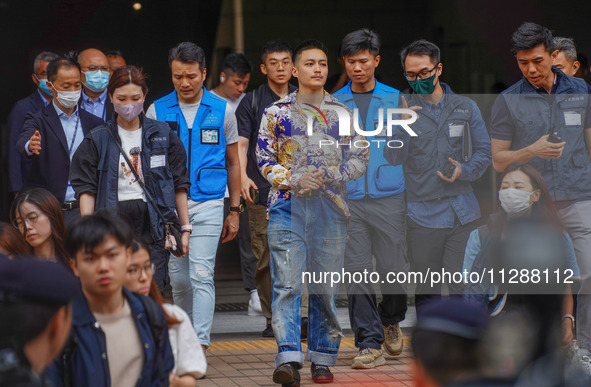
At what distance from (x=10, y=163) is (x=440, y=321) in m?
5.15

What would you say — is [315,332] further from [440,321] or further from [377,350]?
[440,321]

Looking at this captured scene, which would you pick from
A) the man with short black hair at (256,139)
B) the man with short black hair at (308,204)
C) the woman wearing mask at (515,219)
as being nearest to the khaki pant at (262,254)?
the man with short black hair at (256,139)

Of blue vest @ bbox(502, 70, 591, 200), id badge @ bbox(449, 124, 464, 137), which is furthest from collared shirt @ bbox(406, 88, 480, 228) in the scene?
blue vest @ bbox(502, 70, 591, 200)

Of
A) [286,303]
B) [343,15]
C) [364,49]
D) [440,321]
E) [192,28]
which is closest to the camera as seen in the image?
[440,321]

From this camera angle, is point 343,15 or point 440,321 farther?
point 343,15

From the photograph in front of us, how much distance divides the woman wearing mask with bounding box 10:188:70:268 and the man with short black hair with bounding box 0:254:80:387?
8.09ft

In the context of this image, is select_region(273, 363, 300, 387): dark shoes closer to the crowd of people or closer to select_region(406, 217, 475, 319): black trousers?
the crowd of people

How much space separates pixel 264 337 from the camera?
23.9 feet

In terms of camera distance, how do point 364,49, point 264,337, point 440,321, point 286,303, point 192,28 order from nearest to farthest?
point 440,321, point 286,303, point 364,49, point 264,337, point 192,28

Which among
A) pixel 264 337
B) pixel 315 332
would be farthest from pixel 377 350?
pixel 264 337

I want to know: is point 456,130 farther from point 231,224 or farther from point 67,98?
point 67,98

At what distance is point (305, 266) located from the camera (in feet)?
19.0

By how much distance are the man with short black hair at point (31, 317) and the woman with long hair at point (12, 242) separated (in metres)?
2.19

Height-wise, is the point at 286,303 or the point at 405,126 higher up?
the point at 405,126
